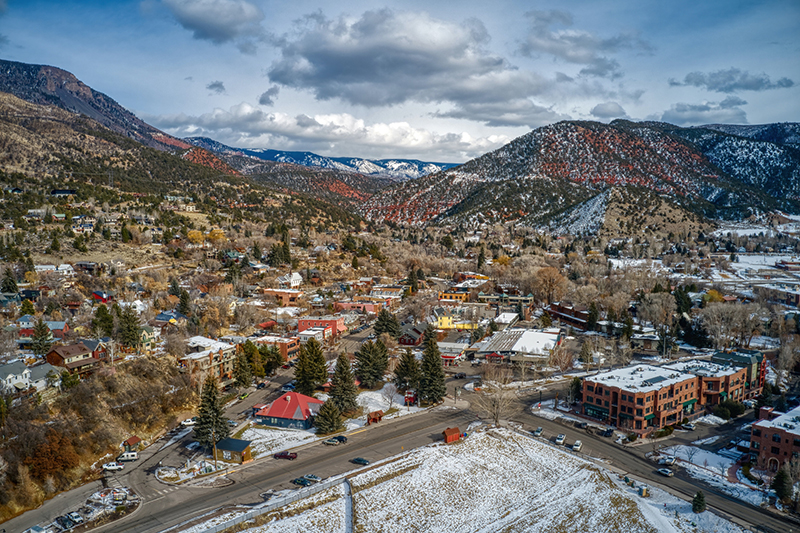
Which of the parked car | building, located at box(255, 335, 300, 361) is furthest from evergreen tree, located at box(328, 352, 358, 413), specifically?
building, located at box(255, 335, 300, 361)

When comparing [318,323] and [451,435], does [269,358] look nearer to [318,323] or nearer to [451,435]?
[318,323]

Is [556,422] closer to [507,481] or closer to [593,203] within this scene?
[507,481]

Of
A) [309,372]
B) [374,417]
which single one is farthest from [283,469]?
[309,372]

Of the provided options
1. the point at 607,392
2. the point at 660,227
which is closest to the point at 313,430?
the point at 607,392

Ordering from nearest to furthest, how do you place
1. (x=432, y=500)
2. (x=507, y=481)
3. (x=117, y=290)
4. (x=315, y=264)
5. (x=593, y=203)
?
(x=432, y=500)
(x=507, y=481)
(x=117, y=290)
(x=315, y=264)
(x=593, y=203)

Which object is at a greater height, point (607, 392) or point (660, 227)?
point (660, 227)

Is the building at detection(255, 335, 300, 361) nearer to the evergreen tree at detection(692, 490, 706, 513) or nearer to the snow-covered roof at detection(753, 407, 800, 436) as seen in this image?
the evergreen tree at detection(692, 490, 706, 513)
